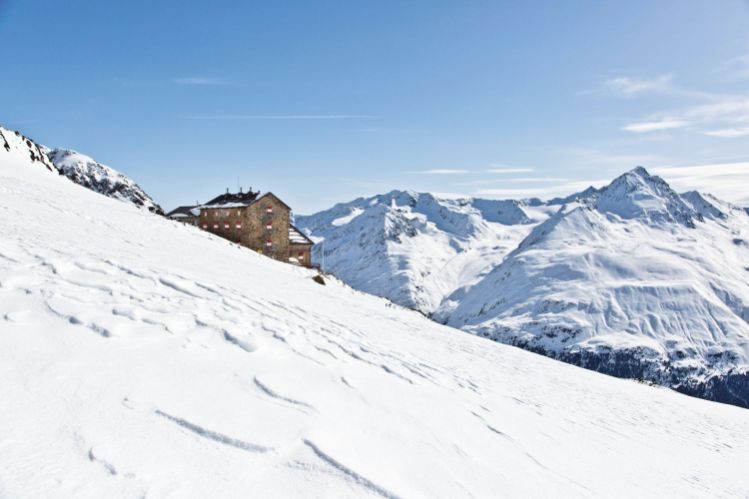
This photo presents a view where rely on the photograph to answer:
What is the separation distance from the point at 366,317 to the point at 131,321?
1017 cm

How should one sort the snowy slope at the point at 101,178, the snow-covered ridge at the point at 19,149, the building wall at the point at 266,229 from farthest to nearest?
the snowy slope at the point at 101,178, the building wall at the point at 266,229, the snow-covered ridge at the point at 19,149

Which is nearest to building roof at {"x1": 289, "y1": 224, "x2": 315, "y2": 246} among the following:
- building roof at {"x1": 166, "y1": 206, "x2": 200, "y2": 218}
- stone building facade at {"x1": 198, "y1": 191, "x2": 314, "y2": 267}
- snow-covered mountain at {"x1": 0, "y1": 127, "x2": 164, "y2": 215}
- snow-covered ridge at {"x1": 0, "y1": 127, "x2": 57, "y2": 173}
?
stone building facade at {"x1": 198, "y1": 191, "x2": 314, "y2": 267}

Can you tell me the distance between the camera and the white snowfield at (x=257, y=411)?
423cm

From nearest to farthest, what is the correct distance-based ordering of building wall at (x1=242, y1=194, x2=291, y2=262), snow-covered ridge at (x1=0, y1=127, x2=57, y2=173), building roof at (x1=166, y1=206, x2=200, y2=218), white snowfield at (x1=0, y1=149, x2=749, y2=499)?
white snowfield at (x1=0, y1=149, x2=749, y2=499), snow-covered ridge at (x1=0, y1=127, x2=57, y2=173), building wall at (x1=242, y1=194, x2=291, y2=262), building roof at (x1=166, y1=206, x2=200, y2=218)

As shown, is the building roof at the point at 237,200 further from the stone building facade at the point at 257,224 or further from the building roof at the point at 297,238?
the building roof at the point at 297,238

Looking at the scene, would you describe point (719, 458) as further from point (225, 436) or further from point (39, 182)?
point (39, 182)

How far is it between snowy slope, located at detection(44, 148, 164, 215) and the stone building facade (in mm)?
22146

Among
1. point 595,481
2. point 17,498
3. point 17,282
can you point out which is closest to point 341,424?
point 17,498

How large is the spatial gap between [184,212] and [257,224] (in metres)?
10.7

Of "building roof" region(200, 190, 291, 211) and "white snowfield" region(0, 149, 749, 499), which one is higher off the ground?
"building roof" region(200, 190, 291, 211)

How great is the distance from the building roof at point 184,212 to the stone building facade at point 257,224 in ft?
4.73

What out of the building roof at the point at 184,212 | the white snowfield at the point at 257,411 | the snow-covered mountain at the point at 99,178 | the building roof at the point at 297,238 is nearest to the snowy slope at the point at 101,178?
the snow-covered mountain at the point at 99,178

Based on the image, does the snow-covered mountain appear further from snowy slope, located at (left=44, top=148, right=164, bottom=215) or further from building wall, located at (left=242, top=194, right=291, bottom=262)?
building wall, located at (left=242, top=194, right=291, bottom=262)

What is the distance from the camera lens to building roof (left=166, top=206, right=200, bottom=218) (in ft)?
186
